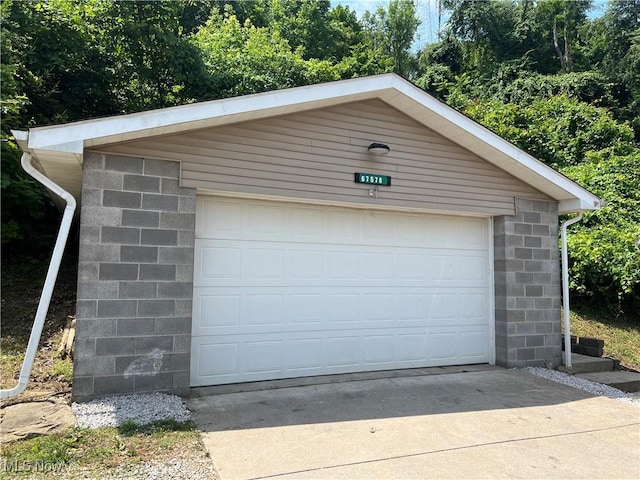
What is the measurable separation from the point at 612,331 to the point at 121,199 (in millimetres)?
9282

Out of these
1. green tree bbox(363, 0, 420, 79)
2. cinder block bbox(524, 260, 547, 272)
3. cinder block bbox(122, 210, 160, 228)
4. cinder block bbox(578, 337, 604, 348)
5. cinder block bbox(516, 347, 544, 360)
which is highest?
green tree bbox(363, 0, 420, 79)

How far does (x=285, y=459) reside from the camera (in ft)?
11.3

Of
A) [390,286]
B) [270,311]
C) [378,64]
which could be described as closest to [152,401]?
[270,311]

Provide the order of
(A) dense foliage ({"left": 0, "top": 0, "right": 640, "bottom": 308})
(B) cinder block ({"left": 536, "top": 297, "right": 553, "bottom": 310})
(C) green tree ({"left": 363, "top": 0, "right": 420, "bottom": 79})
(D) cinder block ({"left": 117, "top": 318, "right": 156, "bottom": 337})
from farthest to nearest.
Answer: (C) green tree ({"left": 363, "top": 0, "right": 420, "bottom": 79}) → (A) dense foliage ({"left": 0, "top": 0, "right": 640, "bottom": 308}) → (B) cinder block ({"left": 536, "top": 297, "right": 553, "bottom": 310}) → (D) cinder block ({"left": 117, "top": 318, "right": 156, "bottom": 337})

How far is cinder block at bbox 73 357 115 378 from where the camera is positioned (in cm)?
433

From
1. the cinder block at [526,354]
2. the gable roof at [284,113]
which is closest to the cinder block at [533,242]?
the gable roof at [284,113]

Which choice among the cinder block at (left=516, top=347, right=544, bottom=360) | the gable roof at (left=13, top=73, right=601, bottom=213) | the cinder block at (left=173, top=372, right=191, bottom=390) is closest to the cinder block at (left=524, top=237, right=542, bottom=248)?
the gable roof at (left=13, top=73, right=601, bottom=213)

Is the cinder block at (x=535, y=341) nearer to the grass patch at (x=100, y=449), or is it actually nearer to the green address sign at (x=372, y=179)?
the green address sign at (x=372, y=179)

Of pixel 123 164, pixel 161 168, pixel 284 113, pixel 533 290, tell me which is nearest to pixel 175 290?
pixel 161 168

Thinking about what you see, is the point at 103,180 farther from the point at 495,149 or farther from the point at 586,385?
the point at 586,385

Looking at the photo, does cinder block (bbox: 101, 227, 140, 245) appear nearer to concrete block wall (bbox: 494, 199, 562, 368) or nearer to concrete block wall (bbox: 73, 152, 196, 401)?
concrete block wall (bbox: 73, 152, 196, 401)

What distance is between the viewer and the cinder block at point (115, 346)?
442cm

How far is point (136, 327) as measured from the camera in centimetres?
459

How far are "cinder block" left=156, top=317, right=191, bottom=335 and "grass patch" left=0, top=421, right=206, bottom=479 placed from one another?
1.02 m
